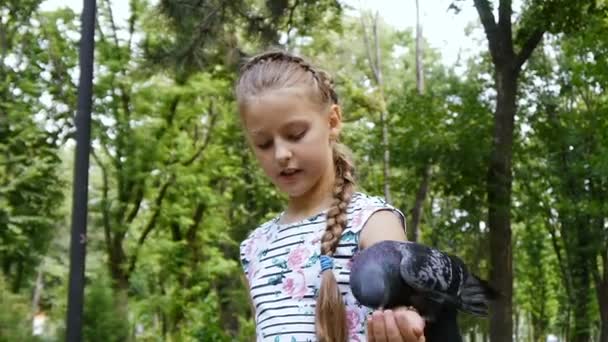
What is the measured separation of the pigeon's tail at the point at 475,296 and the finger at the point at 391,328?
231 mm

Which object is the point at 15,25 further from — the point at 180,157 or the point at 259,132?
the point at 259,132

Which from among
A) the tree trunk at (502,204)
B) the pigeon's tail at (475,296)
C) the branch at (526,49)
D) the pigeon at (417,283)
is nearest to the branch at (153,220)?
the tree trunk at (502,204)

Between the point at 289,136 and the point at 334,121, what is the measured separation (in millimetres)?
184

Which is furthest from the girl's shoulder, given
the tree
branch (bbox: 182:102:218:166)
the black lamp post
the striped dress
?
branch (bbox: 182:102:218:166)

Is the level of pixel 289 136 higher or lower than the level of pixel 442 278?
higher

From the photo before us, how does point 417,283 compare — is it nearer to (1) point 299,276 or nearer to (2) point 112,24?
(1) point 299,276

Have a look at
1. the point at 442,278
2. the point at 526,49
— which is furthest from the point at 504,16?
the point at 442,278

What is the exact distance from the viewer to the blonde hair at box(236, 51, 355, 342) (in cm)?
175

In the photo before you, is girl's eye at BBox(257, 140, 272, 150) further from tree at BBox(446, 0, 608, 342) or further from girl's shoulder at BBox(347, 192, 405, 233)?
tree at BBox(446, 0, 608, 342)

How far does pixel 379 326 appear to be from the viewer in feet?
4.63

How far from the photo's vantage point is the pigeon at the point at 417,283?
1.42 m

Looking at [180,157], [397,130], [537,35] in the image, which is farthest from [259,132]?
[180,157]

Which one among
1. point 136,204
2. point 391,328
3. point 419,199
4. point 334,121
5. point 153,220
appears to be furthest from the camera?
point 153,220

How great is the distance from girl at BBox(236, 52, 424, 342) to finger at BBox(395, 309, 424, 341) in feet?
0.99
